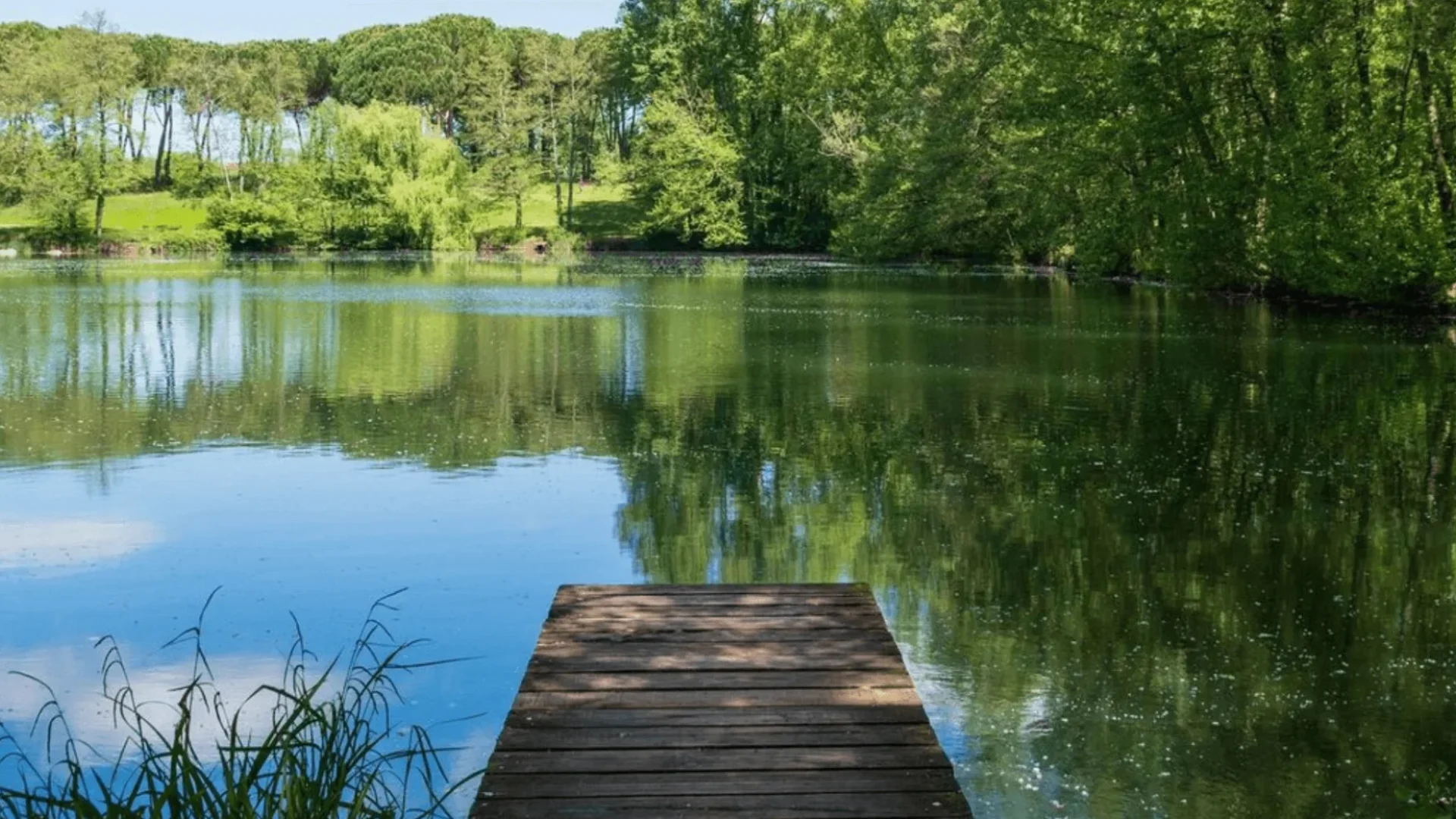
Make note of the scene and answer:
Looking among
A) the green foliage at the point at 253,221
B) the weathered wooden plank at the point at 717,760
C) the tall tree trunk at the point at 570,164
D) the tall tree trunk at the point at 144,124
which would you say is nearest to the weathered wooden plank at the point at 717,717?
the weathered wooden plank at the point at 717,760

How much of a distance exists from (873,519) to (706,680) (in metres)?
4.66

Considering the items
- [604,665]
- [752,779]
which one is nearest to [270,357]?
[604,665]

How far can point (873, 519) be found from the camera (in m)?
9.87

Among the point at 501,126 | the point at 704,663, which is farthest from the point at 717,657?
the point at 501,126

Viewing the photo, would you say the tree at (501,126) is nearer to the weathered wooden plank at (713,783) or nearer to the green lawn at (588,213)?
the green lawn at (588,213)

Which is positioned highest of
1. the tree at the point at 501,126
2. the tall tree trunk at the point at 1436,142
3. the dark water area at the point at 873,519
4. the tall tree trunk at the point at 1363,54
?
the tree at the point at 501,126

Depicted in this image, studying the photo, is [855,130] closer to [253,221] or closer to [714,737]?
[253,221]

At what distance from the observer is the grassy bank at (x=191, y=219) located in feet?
204

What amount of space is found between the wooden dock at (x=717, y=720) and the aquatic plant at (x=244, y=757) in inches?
15.4

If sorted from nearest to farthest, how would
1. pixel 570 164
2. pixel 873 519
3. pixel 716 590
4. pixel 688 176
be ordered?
1. pixel 716 590
2. pixel 873 519
3. pixel 688 176
4. pixel 570 164

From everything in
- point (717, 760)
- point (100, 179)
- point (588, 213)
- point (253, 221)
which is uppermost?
point (100, 179)

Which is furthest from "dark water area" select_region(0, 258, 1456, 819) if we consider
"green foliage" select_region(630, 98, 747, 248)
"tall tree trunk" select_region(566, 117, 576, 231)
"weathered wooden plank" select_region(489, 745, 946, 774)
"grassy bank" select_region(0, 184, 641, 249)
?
"tall tree trunk" select_region(566, 117, 576, 231)

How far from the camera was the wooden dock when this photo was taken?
418 centimetres

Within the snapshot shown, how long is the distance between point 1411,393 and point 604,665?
43.4 ft
